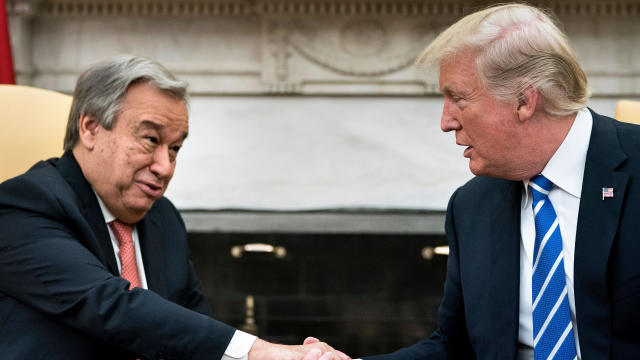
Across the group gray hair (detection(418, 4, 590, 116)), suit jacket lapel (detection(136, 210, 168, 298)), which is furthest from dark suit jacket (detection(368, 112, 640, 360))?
suit jacket lapel (detection(136, 210, 168, 298))

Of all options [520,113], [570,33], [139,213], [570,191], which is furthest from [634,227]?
[570,33]

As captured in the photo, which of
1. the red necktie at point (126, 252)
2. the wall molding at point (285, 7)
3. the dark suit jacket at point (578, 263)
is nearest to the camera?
the dark suit jacket at point (578, 263)

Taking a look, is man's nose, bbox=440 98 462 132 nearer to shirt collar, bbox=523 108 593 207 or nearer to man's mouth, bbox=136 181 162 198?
shirt collar, bbox=523 108 593 207

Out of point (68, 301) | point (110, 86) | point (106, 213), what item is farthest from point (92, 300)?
point (110, 86)

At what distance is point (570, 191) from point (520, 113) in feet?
0.71

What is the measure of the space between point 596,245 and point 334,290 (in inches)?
158

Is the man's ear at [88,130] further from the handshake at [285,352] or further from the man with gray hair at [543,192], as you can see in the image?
the man with gray hair at [543,192]

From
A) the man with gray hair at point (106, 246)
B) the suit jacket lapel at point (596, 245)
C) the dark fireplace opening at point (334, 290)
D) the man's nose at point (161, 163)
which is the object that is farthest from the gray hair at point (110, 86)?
the dark fireplace opening at point (334, 290)

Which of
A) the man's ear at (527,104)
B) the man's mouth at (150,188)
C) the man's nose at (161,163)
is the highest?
the man's ear at (527,104)

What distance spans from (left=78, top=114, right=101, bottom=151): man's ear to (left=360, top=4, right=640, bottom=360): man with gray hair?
2.94ft

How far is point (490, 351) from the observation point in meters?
1.90

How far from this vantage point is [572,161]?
1830 mm

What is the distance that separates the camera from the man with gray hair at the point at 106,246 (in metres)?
1.89

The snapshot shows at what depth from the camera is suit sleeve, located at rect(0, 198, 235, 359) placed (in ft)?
6.15
